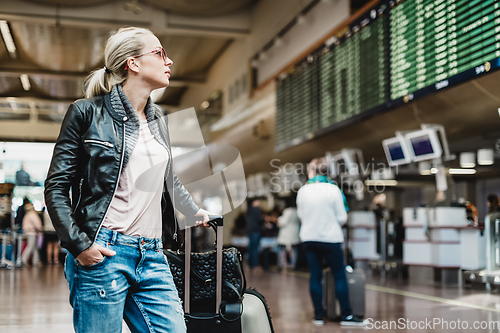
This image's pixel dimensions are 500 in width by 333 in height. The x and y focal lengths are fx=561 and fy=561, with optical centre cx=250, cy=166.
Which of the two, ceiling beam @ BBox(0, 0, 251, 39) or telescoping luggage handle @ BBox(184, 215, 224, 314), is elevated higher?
ceiling beam @ BBox(0, 0, 251, 39)

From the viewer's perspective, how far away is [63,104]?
19.0 m

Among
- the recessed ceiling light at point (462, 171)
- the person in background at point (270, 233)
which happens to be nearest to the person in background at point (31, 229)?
the person in background at point (270, 233)

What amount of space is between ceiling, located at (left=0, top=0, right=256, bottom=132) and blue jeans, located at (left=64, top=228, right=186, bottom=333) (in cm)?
945

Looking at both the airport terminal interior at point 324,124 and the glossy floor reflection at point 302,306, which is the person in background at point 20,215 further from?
the glossy floor reflection at point 302,306

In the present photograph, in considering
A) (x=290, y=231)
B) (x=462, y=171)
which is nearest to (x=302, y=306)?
(x=290, y=231)

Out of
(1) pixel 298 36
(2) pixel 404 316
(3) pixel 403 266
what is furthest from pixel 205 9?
(2) pixel 404 316

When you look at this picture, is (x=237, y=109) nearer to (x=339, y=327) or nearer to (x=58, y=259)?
(x=58, y=259)

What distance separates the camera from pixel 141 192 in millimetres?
1810

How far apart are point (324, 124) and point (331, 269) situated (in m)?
3.63

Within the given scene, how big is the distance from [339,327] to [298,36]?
600 centimetres

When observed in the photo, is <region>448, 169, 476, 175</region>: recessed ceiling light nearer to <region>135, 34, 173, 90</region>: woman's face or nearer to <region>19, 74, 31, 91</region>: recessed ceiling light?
<region>19, 74, 31, 91</region>: recessed ceiling light

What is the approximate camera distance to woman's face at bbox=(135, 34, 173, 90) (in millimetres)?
1891

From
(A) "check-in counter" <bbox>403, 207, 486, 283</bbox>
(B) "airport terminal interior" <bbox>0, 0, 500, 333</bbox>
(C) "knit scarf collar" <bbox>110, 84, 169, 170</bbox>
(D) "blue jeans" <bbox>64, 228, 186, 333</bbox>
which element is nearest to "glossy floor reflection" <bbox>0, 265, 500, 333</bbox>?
(B) "airport terminal interior" <bbox>0, 0, 500, 333</bbox>

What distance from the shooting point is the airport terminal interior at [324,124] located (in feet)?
18.5
